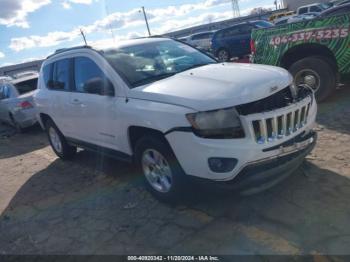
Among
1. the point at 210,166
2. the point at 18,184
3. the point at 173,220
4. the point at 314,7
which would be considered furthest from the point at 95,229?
the point at 314,7

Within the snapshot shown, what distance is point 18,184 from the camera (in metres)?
6.14

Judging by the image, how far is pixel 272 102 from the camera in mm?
3609

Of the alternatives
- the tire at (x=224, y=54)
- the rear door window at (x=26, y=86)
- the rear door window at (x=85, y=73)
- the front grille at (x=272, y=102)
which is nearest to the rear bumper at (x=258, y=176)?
the front grille at (x=272, y=102)

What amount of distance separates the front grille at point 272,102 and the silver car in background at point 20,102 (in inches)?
299

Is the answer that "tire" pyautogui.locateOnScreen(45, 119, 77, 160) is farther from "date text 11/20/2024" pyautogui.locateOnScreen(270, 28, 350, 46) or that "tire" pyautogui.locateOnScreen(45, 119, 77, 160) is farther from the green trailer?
"date text 11/20/2024" pyautogui.locateOnScreen(270, 28, 350, 46)

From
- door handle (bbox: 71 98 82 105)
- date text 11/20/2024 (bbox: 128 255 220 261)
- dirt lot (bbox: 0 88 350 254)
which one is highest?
door handle (bbox: 71 98 82 105)

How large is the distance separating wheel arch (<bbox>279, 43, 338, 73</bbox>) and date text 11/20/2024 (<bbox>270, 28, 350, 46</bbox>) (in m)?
0.16

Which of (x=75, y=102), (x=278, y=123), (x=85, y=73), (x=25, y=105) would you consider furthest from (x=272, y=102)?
(x=25, y=105)

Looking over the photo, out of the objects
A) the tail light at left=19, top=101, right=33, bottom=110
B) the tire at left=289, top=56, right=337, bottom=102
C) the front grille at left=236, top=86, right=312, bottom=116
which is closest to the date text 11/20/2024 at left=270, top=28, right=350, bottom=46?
the tire at left=289, top=56, right=337, bottom=102

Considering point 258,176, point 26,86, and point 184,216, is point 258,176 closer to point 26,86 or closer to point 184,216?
point 184,216

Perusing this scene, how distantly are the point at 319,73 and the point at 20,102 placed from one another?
7497 millimetres

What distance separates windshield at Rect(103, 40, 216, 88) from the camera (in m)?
4.30

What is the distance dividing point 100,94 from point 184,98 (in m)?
1.49

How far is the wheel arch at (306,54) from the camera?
663 centimetres
